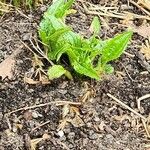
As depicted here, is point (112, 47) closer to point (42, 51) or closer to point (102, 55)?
point (102, 55)

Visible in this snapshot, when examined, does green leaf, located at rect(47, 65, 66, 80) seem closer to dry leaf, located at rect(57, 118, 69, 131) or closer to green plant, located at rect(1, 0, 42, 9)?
dry leaf, located at rect(57, 118, 69, 131)

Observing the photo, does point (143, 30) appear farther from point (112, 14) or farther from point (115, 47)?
point (115, 47)

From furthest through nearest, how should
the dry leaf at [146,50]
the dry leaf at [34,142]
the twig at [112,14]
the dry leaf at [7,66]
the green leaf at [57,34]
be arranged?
the twig at [112,14] < the dry leaf at [146,50] < the dry leaf at [7,66] < the green leaf at [57,34] < the dry leaf at [34,142]

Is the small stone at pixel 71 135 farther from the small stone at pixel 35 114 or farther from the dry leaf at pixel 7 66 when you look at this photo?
the dry leaf at pixel 7 66

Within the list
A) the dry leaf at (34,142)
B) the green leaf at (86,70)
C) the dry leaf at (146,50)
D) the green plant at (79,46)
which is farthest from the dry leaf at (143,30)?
the dry leaf at (34,142)

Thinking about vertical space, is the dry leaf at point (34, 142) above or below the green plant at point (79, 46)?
below

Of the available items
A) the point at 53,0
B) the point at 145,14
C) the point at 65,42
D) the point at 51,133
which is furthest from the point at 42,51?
the point at 145,14

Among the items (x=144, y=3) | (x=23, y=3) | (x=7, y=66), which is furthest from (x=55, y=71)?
(x=144, y=3)
